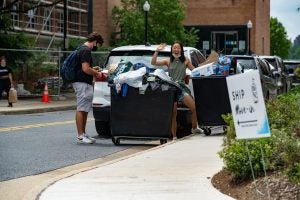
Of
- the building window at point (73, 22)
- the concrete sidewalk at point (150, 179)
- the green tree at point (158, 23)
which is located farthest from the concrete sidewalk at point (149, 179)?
the building window at point (73, 22)

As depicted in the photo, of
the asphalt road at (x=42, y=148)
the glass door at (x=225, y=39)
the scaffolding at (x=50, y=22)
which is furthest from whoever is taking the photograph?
the glass door at (x=225, y=39)

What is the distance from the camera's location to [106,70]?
1463 cm

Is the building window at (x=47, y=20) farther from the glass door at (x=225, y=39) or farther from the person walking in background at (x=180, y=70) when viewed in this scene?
the person walking in background at (x=180, y=70)

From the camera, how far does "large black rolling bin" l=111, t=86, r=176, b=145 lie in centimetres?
1283

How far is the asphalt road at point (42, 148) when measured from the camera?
10500mm

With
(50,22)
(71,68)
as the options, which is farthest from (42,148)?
(50,22)

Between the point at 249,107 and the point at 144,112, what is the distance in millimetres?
6131

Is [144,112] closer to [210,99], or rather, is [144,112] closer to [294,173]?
[210,99]

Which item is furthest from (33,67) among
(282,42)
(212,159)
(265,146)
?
(282,42)

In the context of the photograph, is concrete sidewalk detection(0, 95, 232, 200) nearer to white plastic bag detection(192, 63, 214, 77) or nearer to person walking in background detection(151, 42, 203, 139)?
person walking in background detection(151, 42, 203, 139)

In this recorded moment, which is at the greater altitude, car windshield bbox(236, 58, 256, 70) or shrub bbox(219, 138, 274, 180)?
car windshield bbox(236, 58, 256, 70)

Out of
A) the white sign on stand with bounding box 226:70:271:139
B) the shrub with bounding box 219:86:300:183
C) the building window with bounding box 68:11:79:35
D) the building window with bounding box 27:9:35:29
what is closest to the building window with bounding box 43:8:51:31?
the building window with bounding box 27:9:35:29

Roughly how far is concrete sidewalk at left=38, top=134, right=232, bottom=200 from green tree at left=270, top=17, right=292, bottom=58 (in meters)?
94.5

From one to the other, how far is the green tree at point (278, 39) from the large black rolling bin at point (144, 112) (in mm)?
92123
